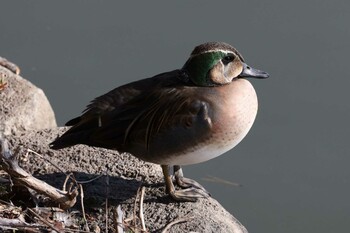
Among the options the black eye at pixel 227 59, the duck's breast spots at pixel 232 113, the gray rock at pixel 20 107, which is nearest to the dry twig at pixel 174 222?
the duck's breast spots at pixel 232 113

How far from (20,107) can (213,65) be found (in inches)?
61.2

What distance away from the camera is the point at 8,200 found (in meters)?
3.96

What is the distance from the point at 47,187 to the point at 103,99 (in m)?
0.57

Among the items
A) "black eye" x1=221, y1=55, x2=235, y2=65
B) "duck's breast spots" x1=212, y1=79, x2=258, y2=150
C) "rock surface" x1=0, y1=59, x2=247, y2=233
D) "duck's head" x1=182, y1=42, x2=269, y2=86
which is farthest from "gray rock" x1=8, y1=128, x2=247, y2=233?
"black eye" x1=221, y1=55, x2=235, y2=65

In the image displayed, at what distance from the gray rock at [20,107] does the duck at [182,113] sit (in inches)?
35.1

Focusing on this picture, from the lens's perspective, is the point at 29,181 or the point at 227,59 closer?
the point at 29,181

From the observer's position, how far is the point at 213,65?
3965 mm

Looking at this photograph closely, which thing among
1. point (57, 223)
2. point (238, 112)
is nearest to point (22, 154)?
point (57, 223)

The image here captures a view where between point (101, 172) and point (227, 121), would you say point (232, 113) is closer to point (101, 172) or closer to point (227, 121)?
point (227, 121)

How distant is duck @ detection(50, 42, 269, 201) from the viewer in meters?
3.92

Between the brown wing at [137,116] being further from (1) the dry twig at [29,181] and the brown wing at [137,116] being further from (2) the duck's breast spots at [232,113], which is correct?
(1) the dry twig at [29,181]

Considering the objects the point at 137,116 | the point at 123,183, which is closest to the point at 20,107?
the point at 123,183

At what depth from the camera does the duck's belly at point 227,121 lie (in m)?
3.91

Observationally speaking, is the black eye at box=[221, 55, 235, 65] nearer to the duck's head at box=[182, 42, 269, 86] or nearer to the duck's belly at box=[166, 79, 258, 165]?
the duck's head at box=[182, 42, 269, 86]
